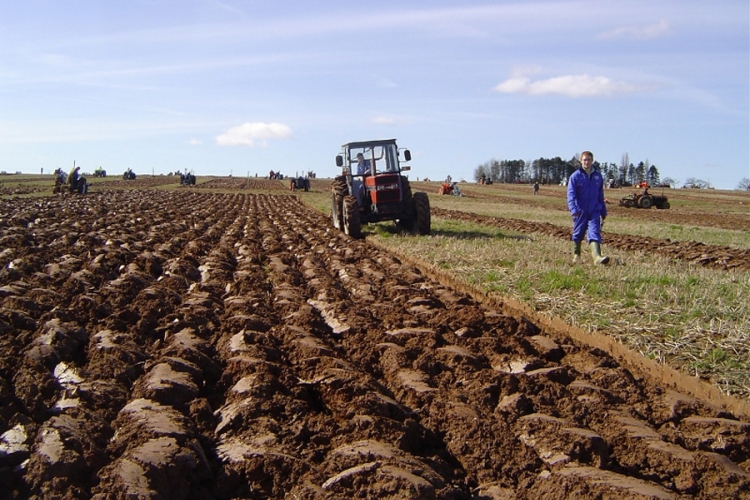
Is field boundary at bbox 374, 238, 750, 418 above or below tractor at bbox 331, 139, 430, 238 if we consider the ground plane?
below

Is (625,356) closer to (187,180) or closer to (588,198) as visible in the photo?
(588,198)

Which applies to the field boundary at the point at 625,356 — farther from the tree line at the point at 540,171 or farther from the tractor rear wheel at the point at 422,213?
the tree line at the point at 540,171

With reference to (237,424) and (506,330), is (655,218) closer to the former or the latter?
(506,330)

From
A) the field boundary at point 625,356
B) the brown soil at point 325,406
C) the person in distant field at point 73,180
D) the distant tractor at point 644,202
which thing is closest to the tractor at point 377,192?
the field boundary at point 625,356

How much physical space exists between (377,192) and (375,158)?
79 cm

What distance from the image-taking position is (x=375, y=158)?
14359 mm

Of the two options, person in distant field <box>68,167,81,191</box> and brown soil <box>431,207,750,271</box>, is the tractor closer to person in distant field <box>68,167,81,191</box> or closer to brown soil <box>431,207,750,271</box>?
brown soil <box>431,207,750,271</box>

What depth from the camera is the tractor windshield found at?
46.9ft

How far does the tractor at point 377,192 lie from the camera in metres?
13.9

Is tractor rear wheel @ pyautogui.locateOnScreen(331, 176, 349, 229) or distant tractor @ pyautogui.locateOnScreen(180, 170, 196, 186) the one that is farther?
distant tractor @ pyautogui.locateOnScreen(180, 170, 196, 186)

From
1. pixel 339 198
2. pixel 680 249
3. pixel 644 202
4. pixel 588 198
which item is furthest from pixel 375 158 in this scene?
pixel 644 202

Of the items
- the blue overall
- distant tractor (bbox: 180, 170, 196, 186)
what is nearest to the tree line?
distant tractor (bbox: 180, 170, 196, 186)

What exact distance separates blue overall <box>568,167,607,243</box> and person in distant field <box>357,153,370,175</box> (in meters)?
5.71

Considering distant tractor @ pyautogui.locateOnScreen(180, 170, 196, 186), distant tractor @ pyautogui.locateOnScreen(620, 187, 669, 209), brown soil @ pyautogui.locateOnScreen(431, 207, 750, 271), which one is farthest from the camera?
distant tractor @ pyautogui.locateOnScreen(180, 170, 196, 186)
